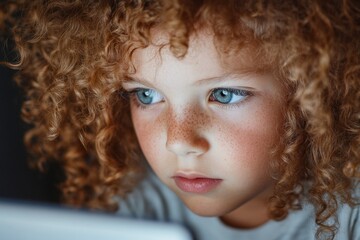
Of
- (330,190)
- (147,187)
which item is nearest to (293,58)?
(330,190)

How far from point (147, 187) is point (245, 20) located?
515 millimetres

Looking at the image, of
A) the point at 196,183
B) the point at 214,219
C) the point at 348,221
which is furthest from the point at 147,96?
the point at 348,221

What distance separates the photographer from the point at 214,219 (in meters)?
1.02

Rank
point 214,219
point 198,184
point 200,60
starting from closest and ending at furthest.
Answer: point 200,60 → point 198,184 → point 214,219

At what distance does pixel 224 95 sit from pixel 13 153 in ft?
1.73

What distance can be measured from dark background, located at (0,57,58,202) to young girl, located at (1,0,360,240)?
0.07 m

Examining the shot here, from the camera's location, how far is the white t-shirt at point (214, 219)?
37.6 inches

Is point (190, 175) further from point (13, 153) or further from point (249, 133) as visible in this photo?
point (13, 153)

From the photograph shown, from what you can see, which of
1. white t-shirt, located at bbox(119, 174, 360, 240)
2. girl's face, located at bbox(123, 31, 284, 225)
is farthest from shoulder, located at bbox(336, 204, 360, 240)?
girl's face, located at bbox(123, 31, 284, 225)

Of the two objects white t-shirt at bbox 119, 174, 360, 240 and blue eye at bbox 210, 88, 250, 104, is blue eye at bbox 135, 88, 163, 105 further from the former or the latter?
white t-shirt at bbox 119, 174, 360, 240

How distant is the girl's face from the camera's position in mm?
758

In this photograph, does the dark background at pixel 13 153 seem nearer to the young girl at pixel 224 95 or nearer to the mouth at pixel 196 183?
the young girl at pixel 224 95

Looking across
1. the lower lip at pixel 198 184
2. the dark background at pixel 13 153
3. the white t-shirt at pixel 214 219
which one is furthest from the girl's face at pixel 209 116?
the dark background at pixel 13 153

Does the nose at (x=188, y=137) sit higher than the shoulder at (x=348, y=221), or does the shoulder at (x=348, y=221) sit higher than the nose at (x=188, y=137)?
the nose at (x=188, y=137)
